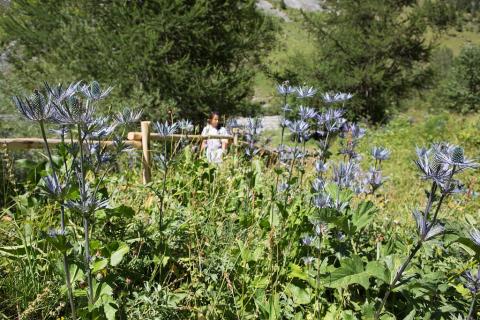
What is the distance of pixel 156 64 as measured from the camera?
→ 10.7 meters

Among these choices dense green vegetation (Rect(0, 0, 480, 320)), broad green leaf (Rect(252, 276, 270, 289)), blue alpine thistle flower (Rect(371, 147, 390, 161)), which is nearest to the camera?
dense green vegetation (Rect(0, 0, 480, 320))

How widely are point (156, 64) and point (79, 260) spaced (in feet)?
31.4

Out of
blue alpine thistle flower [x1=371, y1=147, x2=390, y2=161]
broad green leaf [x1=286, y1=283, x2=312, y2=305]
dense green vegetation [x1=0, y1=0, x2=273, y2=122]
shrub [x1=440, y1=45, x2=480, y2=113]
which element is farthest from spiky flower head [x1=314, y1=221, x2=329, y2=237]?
shrub [x1=440, y1=45, x2=480, y2=113]

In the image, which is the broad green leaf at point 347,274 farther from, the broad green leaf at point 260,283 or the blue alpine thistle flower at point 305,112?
the blue alpine thistle flower at point 305,112

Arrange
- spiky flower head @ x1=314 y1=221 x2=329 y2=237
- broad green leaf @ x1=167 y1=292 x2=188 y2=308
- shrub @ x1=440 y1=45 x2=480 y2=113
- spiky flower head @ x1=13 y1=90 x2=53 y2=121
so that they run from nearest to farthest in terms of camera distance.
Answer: spiky flower head @ x1=13 y1=90 x2=53 y2=121 < broad green leaf @ x1=167 y1=292 x2=188 y2=308 < spiky flower head @ x1=314 y1=221 x2=329 y2=237 < shrub @ x1=440 y1=45 x2=480 y2=113

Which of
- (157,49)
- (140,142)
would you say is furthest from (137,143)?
(157,49)

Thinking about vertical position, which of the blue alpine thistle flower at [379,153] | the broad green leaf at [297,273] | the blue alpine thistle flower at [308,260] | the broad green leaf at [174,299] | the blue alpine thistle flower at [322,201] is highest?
the blue alpine thistle flower at [379,153]

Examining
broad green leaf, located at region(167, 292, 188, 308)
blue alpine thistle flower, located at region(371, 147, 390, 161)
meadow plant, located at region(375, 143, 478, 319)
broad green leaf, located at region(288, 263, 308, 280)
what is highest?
meadow plant, located at region(375, 143, 478, 319)

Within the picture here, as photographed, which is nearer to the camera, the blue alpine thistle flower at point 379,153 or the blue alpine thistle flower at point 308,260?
the blue alpine thistle flower at point 308,260

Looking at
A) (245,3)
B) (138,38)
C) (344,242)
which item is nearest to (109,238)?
(344,242)

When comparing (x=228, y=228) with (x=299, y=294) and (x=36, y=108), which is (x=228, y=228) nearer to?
(x=299, y=294)

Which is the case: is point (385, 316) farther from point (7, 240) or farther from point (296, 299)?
point (7, 240)

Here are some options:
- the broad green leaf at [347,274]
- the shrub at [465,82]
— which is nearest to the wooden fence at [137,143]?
the broad green leaf at [347,274]

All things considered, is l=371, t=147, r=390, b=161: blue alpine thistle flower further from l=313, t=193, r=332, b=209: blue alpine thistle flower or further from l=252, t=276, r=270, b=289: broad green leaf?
l=252, t=276, r=270, b=289: broad green leaf
